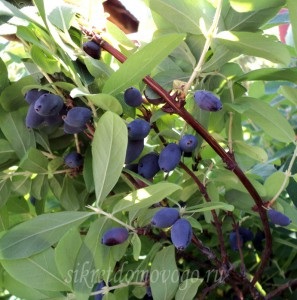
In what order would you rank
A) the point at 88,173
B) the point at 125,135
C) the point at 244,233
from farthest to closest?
the point at 244,233
the point at 88,173
the point at 125,135

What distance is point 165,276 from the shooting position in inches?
20.8

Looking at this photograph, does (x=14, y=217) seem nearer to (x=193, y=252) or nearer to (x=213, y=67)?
(x=193, y=252)

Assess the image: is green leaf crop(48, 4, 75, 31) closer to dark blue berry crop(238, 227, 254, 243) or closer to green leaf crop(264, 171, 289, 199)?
green leaf crop(264, 171, 289, 199)

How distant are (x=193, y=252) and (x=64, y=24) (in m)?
0.37

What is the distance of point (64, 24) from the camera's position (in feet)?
1.57

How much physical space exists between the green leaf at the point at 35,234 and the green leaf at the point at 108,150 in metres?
0.04

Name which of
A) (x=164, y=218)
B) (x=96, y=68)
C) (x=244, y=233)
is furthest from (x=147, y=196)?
(x=244, y=233)

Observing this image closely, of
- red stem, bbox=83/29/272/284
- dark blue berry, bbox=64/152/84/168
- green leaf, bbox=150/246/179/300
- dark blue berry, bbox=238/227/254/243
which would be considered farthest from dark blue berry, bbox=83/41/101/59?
dark blue berry, bbox=238/227/254/243

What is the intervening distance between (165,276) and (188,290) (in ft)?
0.10

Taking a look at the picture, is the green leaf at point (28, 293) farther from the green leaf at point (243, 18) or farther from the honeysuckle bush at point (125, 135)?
the green leaf at point (243, 18)

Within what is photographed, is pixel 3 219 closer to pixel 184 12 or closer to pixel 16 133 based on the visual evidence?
pixel 16 133

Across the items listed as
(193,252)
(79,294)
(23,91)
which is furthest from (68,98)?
(193,252)

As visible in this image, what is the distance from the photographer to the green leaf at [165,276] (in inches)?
20.7

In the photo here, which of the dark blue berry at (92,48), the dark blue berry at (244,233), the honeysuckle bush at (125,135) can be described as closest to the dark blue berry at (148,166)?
the honeysuckle bush at (125,135)
